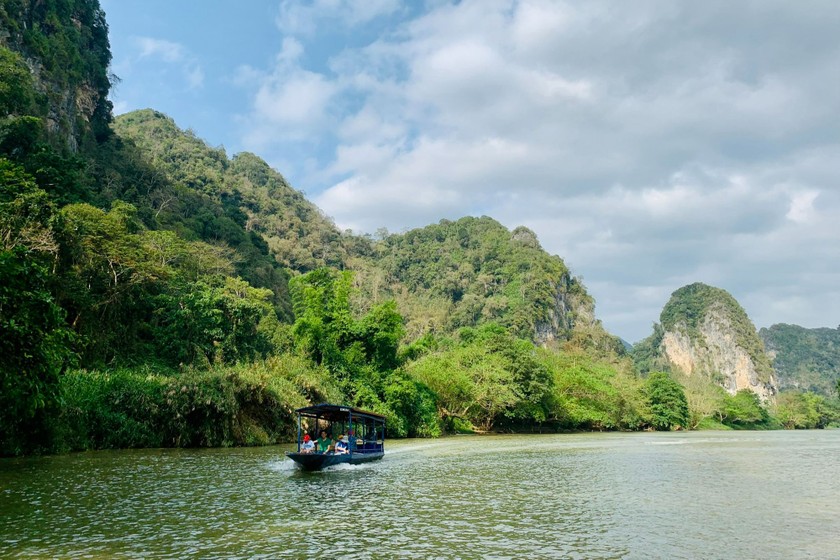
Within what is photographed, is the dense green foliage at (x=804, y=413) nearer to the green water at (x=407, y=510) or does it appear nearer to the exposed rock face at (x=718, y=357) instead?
the exposed rock face at (x=718, y=357)

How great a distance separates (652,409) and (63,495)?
76664 millimetres

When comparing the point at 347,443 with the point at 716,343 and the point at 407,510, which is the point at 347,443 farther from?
the point at 716,343

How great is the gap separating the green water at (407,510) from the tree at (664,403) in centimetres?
5676

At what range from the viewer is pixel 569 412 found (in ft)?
221

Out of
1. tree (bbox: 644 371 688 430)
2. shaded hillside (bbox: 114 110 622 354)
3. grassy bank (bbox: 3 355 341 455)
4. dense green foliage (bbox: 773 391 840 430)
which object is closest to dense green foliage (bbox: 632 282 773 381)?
shaded hillside (bbox: 114 110 622 354)

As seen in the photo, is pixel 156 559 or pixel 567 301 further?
pixel 567 301

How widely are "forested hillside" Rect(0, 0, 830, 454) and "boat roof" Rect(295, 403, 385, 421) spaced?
7.74 m

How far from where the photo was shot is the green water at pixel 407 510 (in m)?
10.7

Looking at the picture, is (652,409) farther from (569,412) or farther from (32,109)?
(32,109)

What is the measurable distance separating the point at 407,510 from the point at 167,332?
33953mm

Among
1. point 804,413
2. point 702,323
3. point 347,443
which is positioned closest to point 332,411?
point 347,443

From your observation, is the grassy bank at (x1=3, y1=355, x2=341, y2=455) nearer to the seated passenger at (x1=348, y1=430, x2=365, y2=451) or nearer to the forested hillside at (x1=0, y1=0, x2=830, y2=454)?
the forested hillside at (x1=0, y1=0, x2=830, y2=454)

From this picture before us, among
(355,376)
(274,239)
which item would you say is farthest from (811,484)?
(274,239)

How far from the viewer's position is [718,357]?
180625 millimetres
